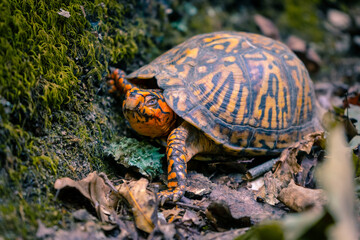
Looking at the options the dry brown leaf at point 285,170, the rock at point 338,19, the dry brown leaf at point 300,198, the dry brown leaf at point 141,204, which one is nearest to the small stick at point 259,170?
the dry brown leaf at point 285,170

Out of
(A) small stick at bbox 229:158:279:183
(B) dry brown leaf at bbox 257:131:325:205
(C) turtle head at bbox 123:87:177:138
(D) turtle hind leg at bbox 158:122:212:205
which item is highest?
(C) turtle head at bbox 123:87:177:138

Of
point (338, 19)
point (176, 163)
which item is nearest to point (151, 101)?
point (176, 163)

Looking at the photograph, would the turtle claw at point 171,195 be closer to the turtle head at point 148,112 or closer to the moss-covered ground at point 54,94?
the moss-covered ground at point 54,94

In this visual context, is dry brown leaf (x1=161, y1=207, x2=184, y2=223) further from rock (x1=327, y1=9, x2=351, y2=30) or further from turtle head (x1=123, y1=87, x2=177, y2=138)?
rock (x1=327, y1=9, x2=351, y2=30)

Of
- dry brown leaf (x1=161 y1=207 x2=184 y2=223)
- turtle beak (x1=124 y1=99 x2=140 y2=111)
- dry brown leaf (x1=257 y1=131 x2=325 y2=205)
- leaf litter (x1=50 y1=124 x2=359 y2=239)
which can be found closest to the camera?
leaf litter (x1=50 y1=124 x2=359 y2=239)

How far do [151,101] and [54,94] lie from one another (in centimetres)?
99

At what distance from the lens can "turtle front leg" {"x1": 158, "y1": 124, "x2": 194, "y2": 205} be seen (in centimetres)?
268

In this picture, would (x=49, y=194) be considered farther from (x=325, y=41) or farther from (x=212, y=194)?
(x=325, y=41)

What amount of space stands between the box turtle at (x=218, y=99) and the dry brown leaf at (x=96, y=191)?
68 cm

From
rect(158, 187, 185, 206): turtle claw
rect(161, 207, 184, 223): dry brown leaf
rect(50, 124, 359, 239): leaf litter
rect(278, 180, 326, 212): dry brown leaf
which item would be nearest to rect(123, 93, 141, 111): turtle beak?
rect(50, 124, 359, 239): leaf litter

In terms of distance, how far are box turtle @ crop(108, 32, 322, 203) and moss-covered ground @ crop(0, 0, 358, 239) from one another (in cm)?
40

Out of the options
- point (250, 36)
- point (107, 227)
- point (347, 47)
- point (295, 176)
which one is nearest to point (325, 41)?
point (347, 47)

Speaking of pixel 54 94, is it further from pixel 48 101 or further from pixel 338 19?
pixel 338 19

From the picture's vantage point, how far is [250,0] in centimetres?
661
